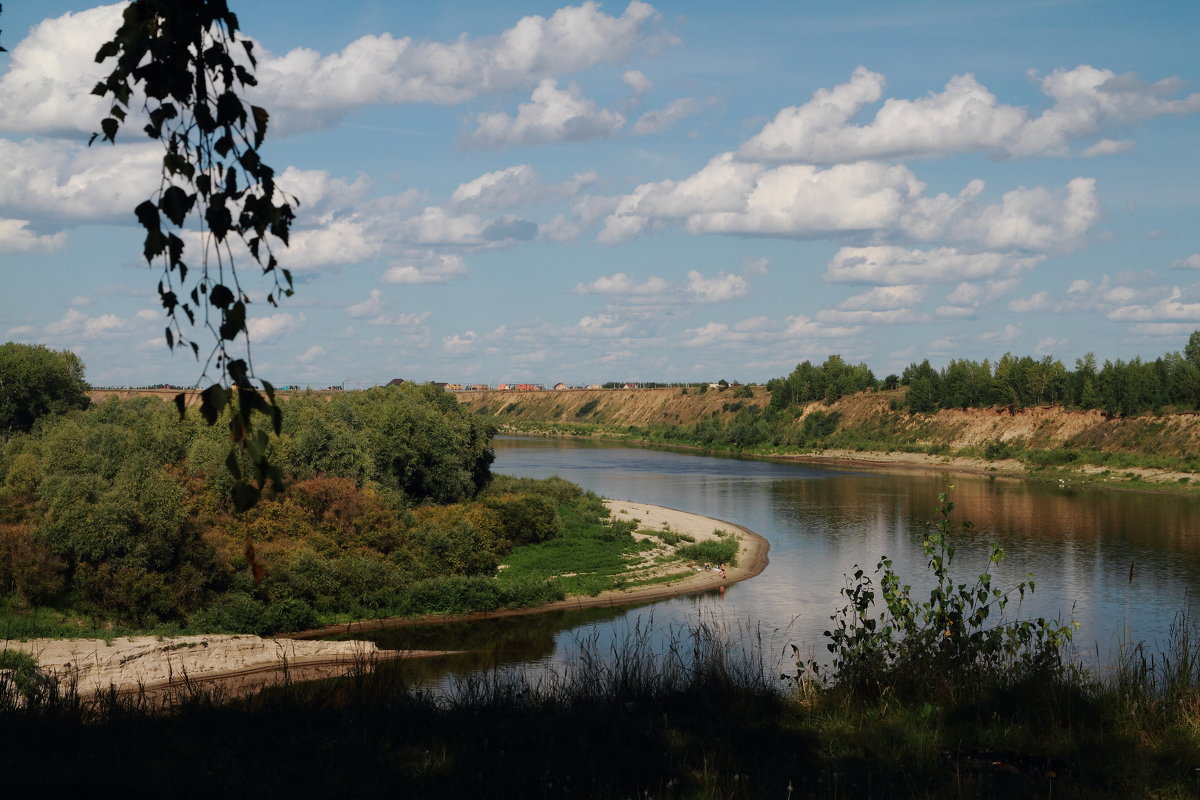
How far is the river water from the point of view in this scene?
108 ft

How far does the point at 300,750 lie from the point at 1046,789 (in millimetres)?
4827

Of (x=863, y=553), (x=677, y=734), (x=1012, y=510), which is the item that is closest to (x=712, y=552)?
(x=863, y=553)

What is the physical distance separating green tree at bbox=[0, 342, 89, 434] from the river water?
38141 mm

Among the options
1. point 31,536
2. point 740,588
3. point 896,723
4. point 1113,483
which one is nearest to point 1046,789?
point 896,723

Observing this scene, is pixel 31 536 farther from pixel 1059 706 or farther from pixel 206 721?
pixel 1059 706

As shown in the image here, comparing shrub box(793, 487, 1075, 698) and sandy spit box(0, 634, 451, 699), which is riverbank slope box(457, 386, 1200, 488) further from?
shrub box(793, 487, 1075, 698)

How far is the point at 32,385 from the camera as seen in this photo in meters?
63.5

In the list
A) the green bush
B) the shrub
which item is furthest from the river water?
the green bush

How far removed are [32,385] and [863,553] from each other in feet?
167

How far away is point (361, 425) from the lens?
5825 cm

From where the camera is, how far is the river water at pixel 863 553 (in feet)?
108

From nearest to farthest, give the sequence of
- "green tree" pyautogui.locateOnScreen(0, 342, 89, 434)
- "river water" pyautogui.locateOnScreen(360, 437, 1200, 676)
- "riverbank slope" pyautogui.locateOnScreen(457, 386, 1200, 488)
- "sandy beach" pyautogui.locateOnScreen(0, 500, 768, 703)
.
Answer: "sandy beach" pyautogui.locateOnScreen(0, 500, 768, 703), "river water" pyautogui.locateOnScreen(360, 437, 1200, 676), "green tree" pyautogui.locateOnScreen(0, 342, 89, 434), "riverbank slope" pyautogui.locateOnScreen(457, 386, 1200, 488)

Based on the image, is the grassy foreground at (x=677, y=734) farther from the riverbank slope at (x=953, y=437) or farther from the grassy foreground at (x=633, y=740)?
the riverbank slope at (x=953, y=437)

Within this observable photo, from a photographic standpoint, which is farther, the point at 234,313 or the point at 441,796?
the point at 441,796
